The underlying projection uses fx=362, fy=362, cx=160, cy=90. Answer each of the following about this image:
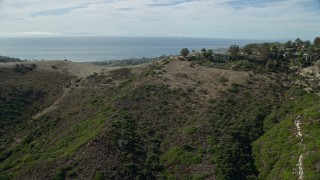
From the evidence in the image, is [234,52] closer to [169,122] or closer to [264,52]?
[264,52]

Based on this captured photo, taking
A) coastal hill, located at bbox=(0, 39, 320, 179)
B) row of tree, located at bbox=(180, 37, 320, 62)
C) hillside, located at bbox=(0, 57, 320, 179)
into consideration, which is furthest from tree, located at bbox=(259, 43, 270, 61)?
hillside, located at bbox=(0, 57, 320, 179)

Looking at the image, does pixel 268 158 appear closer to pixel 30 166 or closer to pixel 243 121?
pixel 243 121

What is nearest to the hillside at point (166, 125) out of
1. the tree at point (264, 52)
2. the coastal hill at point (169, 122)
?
the coastal hill at point (169, 122)

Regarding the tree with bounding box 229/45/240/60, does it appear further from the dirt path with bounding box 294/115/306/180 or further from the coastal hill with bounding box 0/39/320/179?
the dirt path with bounding box 294/115/306/180

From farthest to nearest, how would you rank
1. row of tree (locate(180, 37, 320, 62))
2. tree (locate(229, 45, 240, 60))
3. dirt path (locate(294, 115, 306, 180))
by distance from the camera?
tree (locate(229, 45, 240, 60)), row of tree (locate(180, 37, 320, 62)), dirt path (locate(294, 115, 306, 180))

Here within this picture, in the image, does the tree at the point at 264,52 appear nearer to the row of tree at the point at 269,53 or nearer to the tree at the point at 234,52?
the row of tree at the point at 269,53

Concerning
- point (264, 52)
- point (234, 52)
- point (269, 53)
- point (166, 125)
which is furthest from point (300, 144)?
point (234, 52)
